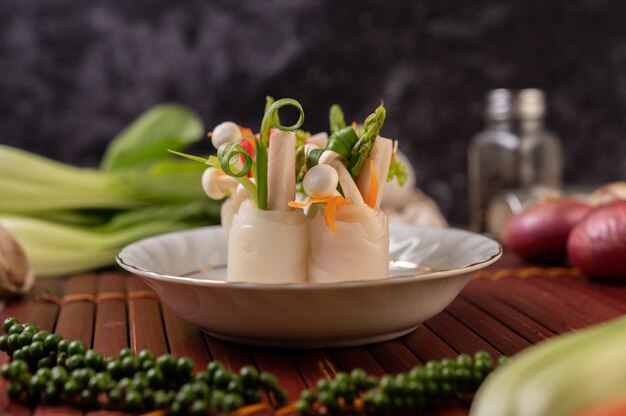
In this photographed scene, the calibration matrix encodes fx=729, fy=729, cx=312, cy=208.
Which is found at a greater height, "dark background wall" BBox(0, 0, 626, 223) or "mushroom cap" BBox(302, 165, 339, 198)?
"dark background wall" BBox(0, 0, 626, 223)

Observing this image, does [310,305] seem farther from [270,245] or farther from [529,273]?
[529,273]

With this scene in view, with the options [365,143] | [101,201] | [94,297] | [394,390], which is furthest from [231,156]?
[101,201]

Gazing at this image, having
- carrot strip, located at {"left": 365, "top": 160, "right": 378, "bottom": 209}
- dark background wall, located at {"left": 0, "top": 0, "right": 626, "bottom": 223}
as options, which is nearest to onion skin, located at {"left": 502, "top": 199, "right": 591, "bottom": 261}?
carrot strip, located at {"left": 365, "top": 160, "right": 378, "bottom": 209}

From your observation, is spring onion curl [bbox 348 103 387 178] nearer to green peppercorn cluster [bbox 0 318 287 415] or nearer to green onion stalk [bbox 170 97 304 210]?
green onion stalk [bbox 170 97 304 210]

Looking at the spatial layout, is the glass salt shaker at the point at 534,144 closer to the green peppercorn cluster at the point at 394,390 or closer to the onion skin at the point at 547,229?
the onion skin at the point at 547,229

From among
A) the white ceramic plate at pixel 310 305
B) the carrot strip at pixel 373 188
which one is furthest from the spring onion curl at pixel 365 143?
the white ceramic plate at pixel 310 305

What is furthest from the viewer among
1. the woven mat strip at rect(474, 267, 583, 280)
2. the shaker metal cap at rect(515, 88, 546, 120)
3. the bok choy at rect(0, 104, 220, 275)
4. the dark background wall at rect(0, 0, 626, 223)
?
the dark background wall at rect(0, 0, 626, 223)
